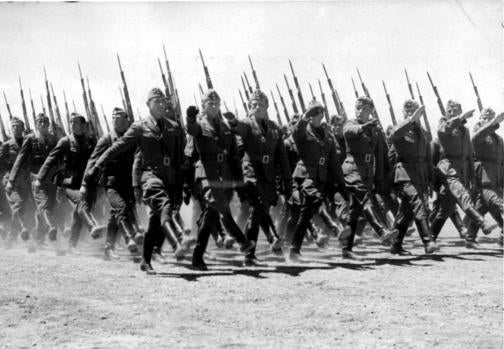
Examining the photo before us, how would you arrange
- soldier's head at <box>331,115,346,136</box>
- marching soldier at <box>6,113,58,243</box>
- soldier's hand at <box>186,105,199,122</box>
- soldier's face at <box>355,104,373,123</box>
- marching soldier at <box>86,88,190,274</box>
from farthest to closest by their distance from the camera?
soldier's head at <box>331,115,346,136</box>
marching soldier at <box>6,113,58,243</box>
soldier's face at <box>355,104,373,123</box>
marching soldier at <box>86,88,190,274</box>
soldier's hand at <box>186,105,199,122</box>

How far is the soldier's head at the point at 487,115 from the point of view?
1062cm

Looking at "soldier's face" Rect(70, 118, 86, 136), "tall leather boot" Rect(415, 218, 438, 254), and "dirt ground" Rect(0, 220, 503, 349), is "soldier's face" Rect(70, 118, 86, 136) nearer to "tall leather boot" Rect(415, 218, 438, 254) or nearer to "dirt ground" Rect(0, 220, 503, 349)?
"dirt ground" Rect(0, 220, 503, 349)

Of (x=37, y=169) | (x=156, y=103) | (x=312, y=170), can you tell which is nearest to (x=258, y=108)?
(x=312, y=170)

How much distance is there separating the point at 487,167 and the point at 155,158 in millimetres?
5561

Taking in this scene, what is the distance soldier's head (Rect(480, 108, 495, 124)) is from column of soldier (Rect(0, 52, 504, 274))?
0.07 ft

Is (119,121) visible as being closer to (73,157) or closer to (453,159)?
(73,157)

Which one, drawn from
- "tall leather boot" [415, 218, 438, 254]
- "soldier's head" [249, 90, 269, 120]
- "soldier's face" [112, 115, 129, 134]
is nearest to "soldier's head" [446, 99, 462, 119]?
"tall leather boot" [415, 218, 438, 254]

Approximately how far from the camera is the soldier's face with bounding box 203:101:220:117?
24.7 ft

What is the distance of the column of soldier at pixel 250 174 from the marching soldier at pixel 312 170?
1 cm

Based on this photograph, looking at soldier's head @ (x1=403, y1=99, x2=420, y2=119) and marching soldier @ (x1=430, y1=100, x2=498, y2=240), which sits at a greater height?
soldier's head @ (x1=403, y1=99, x2=420, y2=119)

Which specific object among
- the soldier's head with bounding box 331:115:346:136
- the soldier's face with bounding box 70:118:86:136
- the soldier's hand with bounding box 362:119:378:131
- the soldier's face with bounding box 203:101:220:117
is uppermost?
the soldier's face with bounding box 70:118:86:136

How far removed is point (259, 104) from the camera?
27.0ft

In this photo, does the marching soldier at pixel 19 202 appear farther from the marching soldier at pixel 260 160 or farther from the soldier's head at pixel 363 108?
the soldier's head at pixel 363 108

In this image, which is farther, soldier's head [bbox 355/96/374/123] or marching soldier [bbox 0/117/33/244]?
marching soldier [bbox 0/117/33/244]
